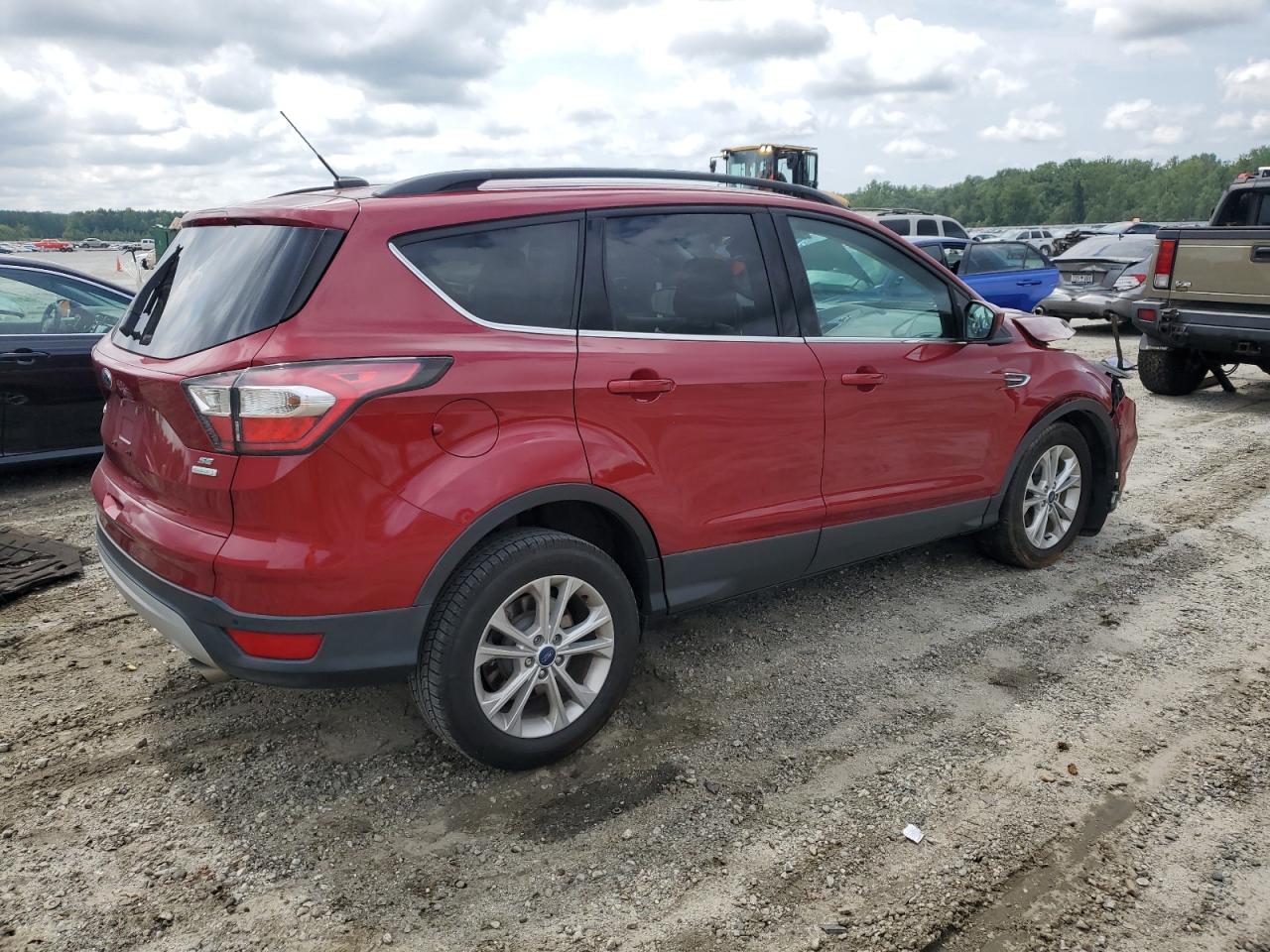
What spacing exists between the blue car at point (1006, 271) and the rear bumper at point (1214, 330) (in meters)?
5.23

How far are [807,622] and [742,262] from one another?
5.39ft

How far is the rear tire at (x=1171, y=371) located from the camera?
376 inches

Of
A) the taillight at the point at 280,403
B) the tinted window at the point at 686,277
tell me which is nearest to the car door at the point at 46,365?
the taillight at the point at 280,403

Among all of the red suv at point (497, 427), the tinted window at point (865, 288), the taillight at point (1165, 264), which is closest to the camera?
the red suv at point (497, 427)

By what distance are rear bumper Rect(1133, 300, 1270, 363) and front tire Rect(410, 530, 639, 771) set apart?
7.25 meters

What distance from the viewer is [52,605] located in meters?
4.43

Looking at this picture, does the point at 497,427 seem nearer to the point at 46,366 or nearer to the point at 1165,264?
the point at 46,366

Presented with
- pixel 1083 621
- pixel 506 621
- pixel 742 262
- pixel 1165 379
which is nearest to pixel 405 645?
pixel 506 621

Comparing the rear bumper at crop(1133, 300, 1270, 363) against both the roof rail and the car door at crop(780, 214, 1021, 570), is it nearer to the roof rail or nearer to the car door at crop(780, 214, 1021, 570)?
the car door at crop(780, 214, 1021, 570)

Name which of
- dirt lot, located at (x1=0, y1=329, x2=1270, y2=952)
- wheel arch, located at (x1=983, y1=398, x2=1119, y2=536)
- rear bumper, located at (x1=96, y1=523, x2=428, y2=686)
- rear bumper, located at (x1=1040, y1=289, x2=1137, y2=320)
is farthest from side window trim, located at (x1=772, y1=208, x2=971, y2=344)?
rear bumper, located at (x1=1040, y1=289, x2=1137, y2=320)

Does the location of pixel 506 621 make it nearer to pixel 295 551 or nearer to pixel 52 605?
pixel 295 551

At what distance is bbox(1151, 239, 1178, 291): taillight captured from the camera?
28.2 feet

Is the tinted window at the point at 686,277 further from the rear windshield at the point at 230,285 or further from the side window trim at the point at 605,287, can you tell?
the rear windshield at the point at 230,285

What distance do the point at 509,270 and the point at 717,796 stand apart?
1768 millimetres
